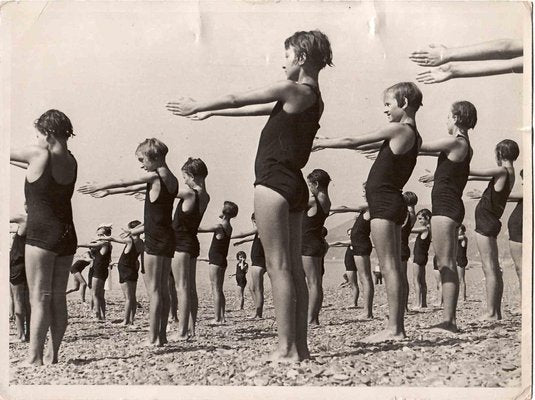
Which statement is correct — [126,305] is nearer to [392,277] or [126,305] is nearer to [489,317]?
[392,277]

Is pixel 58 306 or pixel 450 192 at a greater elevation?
pixel 450 192

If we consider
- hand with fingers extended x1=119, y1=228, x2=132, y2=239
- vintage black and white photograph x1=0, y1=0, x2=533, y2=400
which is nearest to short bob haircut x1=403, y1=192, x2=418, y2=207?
vintage black and white photograph x1=0, y1=0, x2=533, y2=400

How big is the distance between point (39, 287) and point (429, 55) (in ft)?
7.58

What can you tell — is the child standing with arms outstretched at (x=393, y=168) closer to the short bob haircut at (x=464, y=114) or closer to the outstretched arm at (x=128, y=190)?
the short bob haircut at (x=464, y=114)

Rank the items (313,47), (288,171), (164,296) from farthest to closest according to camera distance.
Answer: (164,296), (313,47), (288,171)

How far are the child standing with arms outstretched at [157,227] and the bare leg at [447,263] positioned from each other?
4.50 ft

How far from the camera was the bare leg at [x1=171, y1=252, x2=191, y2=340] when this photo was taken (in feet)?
15.2

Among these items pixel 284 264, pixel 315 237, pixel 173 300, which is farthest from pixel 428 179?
pixel 173 300

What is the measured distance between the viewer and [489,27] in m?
4.58

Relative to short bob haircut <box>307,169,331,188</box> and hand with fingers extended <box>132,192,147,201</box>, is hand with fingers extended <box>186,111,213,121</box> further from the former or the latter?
short bob haircut <box>307,169,331,188</box>

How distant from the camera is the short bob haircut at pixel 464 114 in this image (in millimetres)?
4629

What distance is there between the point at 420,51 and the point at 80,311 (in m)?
2.19

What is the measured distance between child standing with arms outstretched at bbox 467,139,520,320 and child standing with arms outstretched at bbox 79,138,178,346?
5.12ft

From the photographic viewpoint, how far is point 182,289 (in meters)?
4.66
